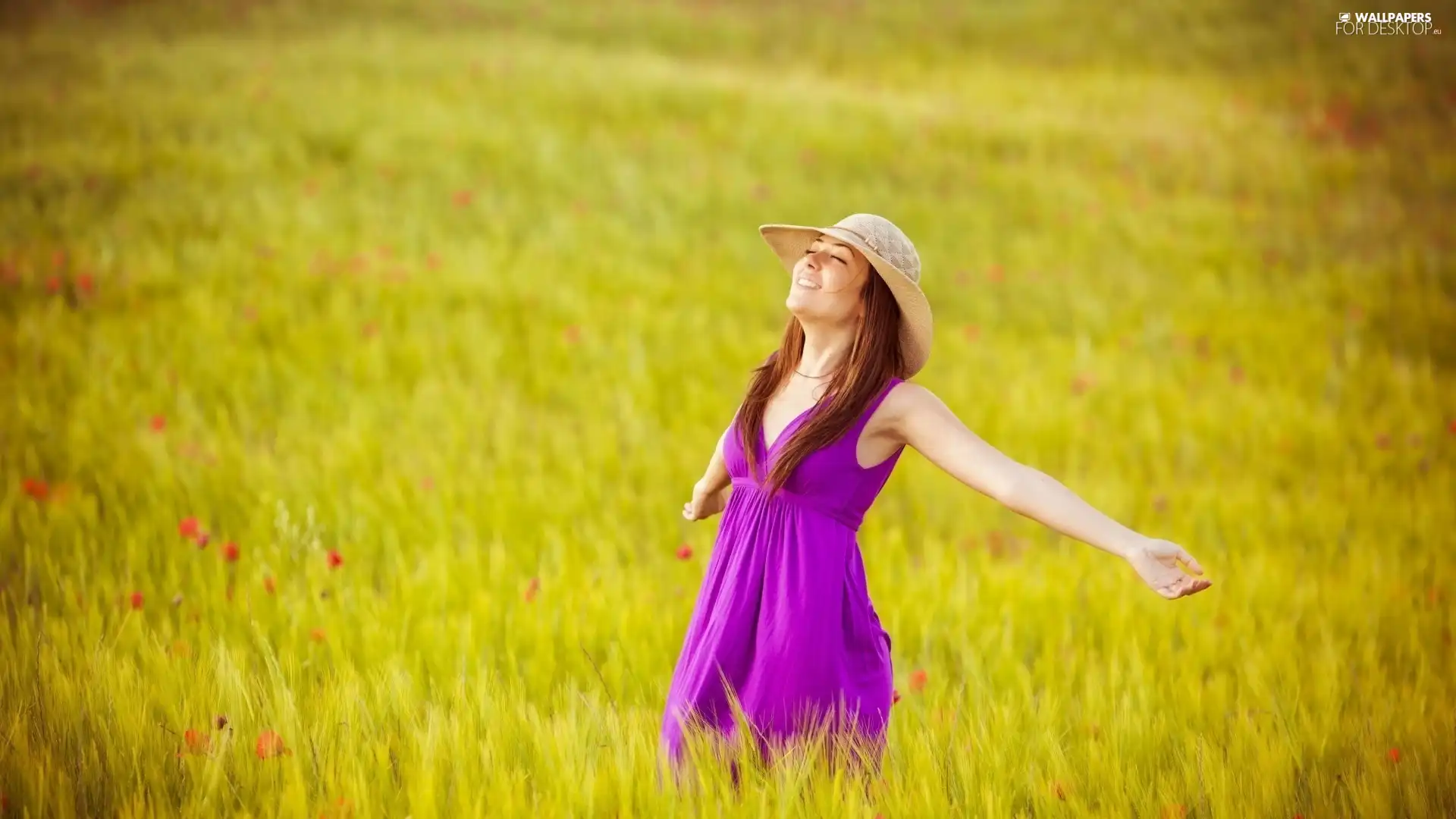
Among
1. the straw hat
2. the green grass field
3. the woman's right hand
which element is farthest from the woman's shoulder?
the green grass field

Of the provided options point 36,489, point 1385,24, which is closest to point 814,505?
point 36,489

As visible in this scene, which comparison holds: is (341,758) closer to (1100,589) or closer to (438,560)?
(438,560)

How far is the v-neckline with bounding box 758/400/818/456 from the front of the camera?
2.55 meters

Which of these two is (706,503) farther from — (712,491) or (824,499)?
(824,499)

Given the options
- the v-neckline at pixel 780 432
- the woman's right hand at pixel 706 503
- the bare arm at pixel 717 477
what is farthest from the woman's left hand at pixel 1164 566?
the woman's right hand at pixel 706 503

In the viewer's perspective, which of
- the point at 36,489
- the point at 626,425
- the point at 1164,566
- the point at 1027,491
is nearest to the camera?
the point at 1164,566

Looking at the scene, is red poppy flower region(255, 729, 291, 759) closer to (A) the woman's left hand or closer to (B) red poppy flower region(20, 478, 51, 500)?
(A) the woman's left hand

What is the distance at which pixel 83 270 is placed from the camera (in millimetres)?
7031

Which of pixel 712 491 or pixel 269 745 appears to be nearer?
pixel 269 745

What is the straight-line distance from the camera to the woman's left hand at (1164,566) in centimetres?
219

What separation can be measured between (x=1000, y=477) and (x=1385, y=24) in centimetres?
1566

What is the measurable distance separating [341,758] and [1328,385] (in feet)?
20.5

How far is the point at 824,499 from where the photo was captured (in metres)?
2.53

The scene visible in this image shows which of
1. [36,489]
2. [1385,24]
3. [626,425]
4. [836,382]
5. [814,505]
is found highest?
[1385,24]
